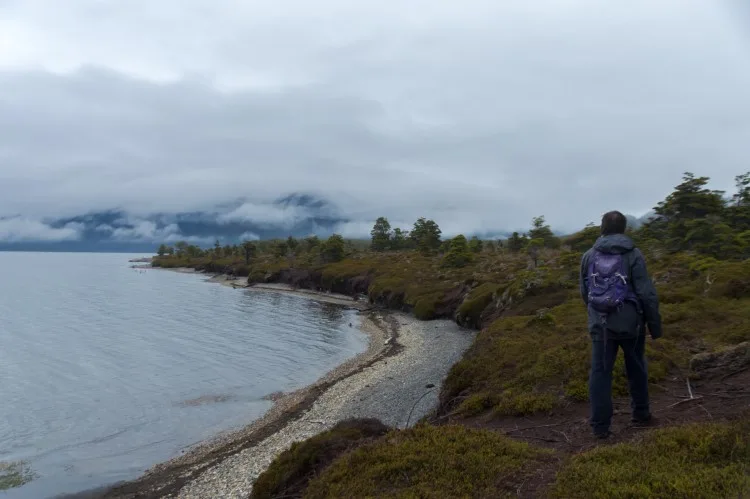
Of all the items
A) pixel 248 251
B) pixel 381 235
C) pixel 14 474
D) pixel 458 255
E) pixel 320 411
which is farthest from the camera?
pixel 248 251

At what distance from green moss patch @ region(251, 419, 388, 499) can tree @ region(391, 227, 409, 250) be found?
111479mm

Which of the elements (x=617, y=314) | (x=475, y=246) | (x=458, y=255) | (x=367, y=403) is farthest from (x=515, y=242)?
(x=617, y=314)

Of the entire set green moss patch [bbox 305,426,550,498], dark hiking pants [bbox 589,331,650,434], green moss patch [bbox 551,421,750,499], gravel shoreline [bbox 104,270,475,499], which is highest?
dark hiking pants [bbox 589,331,650,434]

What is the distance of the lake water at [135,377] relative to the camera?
19578mm

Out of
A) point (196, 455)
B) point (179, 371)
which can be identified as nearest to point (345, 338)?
point (179, 371)

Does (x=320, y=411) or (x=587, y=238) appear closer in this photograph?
(x=320, y=411)

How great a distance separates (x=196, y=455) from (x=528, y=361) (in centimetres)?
1395

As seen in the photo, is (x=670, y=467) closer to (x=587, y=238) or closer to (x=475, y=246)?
(x=587, y=238)

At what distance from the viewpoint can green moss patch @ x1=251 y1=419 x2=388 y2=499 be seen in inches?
389

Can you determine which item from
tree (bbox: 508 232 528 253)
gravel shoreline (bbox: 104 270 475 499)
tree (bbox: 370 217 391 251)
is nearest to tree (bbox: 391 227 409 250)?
tree (bbox: 370 217 391 251)

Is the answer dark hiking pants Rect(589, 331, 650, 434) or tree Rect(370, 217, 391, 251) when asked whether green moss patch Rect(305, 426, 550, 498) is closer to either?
dark hiking pants Rect(589, 331, 650, 434)

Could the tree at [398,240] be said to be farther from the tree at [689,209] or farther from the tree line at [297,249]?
the tree at [689,209]

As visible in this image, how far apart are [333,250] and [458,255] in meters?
46.2

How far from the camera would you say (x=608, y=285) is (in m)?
7.92
